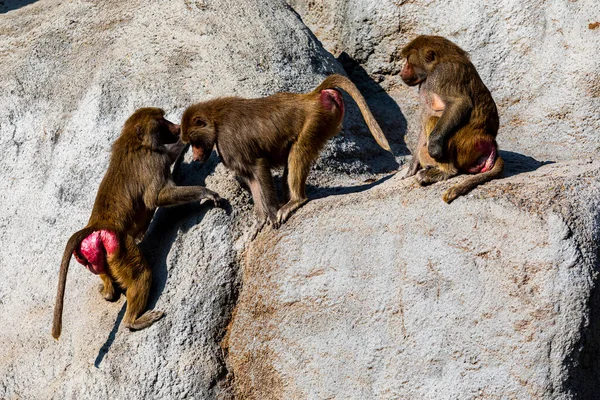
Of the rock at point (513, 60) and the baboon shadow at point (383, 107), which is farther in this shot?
the baboon shadow at point (383, 107)

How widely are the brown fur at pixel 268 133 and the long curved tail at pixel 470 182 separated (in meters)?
0.81

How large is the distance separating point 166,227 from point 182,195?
1.26ft

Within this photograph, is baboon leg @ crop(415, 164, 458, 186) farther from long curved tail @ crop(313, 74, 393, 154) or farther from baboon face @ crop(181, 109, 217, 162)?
baboon face @ crop(181, 109, 217, 162)

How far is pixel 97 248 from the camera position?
5590 mm

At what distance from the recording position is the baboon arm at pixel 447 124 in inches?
215

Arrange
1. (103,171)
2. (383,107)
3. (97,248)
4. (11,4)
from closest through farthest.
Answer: (97,248), (103,171), (383,107), (11,4)

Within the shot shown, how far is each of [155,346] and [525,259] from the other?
2389mm

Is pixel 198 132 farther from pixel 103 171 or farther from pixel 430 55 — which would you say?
pixel 430 55

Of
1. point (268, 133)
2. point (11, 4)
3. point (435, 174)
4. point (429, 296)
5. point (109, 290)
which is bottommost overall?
point (429, 296)

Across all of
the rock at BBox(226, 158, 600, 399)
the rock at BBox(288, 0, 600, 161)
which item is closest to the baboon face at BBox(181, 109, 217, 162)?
the rock at BBox(226, 158, 600, 399)


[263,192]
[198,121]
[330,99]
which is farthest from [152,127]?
[330,99]

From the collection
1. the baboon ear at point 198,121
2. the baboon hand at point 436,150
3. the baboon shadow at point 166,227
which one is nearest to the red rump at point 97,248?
the baboon shadow at point 166,227

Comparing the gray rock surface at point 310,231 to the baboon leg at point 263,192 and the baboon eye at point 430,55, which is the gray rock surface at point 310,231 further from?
the baboon eye at point 430,55

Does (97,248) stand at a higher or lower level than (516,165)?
higher
